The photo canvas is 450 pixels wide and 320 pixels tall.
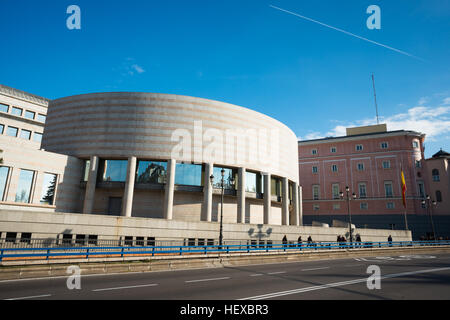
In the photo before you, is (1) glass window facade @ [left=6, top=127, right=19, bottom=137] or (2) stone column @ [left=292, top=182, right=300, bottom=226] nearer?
(2) stone column @ [left=292, top=182, right=300, bottom=226]

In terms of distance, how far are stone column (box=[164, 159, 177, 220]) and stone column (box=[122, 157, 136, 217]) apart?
402 centimetres

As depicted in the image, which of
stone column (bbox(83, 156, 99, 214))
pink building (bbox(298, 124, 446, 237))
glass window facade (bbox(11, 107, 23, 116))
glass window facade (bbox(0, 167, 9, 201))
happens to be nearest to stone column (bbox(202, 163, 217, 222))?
stone column (bbox(83, 156, 99, 214))

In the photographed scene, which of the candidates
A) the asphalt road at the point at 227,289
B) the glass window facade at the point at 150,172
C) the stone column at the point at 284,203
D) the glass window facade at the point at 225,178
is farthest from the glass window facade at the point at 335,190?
the asphalt road at the point at 227,289

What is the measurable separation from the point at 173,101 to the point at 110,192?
1444 cm

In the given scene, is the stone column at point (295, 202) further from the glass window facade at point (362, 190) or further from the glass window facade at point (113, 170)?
the glass window facade at point (113, 170)

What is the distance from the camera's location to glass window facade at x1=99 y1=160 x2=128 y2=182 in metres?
36.1

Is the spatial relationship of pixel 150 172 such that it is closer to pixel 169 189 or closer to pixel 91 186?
pixel 169 189

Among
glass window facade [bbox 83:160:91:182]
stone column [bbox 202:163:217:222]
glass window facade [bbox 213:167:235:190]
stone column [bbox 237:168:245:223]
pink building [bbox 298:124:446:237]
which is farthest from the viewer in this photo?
pink building [bbox 298:124:446:237]

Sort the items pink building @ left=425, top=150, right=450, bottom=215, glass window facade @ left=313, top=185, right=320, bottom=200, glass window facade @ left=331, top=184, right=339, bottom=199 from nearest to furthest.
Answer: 1. pink building @ left=425, top=150, right=450, bottom=215
2. glass window facade @ left=331, top=184, right=339, bottom=199
3. glass window facade @ left=313, top=185, right=320, bottom=200

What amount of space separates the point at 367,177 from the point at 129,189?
4885cm

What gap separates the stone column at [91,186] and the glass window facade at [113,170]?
1874mm

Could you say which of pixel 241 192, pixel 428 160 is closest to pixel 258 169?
pixel 241 192

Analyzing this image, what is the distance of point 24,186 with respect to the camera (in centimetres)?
3061

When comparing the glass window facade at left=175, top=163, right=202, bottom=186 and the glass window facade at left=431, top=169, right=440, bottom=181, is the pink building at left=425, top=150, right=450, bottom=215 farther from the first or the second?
the glass window facade at left=175, top=163, right=202, bottom=186
